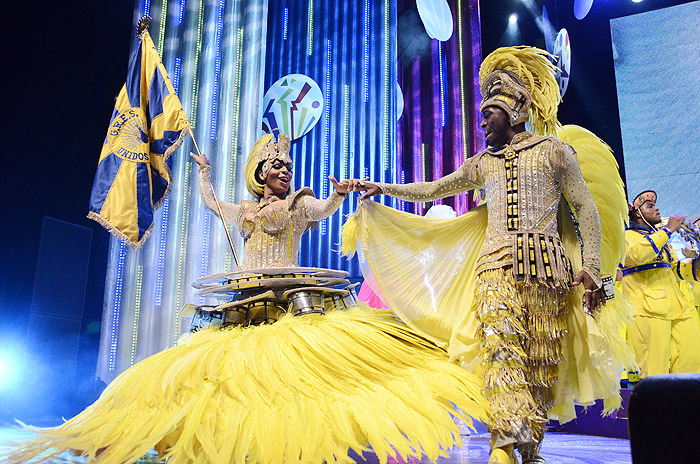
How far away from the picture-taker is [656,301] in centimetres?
488

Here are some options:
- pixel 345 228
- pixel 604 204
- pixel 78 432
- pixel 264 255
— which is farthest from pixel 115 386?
pixel 604 204

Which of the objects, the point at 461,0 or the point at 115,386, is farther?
the point at 461,0

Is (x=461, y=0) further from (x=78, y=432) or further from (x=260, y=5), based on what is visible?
(x=78, y=432)

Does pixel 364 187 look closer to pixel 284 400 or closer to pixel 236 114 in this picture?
pixel 284 400

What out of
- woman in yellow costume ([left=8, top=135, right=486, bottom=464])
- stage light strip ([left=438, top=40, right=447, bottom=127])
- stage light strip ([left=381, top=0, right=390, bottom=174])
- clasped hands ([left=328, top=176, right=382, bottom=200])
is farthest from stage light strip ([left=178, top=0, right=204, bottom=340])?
clasped hands ([left=328, top=176, right=382, bottom=200])

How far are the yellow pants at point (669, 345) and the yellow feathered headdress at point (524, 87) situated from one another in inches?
122

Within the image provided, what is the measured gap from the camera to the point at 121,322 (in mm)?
5734

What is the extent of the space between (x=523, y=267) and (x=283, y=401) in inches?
47.2

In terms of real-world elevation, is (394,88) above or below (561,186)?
above

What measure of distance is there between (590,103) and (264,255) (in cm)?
415

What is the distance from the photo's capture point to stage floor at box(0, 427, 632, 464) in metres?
2.76

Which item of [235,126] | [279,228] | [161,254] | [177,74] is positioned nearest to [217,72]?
[177,74]

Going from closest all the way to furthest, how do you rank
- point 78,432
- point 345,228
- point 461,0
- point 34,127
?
point 78,432 < point 345,228 < point 34,127 < point 461,0

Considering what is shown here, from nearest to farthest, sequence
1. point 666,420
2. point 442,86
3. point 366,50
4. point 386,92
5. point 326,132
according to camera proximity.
→ point 666,420
point 442,86
point 386,92
point 326,132
point 366,50
